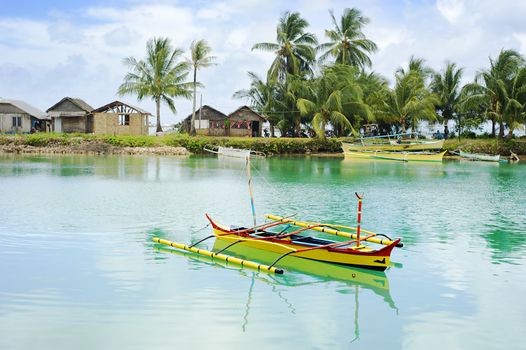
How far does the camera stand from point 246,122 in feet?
187

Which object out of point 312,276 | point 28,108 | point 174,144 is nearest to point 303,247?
point 312,276

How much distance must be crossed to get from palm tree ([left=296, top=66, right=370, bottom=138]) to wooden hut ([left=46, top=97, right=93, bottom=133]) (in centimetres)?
2025

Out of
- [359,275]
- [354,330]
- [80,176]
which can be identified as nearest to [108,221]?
[359,275]

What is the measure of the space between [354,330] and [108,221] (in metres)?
9.30

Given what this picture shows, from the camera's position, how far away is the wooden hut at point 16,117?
5572cm

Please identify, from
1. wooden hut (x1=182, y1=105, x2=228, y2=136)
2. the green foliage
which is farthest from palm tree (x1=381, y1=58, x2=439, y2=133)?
the green foliage

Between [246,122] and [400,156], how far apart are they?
50.1ft

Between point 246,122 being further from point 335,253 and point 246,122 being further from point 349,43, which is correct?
point 335,253

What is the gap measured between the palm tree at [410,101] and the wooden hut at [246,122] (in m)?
11.6

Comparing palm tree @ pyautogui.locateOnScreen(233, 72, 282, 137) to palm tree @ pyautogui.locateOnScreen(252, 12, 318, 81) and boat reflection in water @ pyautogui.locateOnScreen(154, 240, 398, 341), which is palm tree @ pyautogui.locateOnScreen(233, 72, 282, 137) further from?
boat reflection in water @ pyautogui.locateOnScreen(154, 240, 398, 341)

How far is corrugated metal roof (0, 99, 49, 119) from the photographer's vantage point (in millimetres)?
55931

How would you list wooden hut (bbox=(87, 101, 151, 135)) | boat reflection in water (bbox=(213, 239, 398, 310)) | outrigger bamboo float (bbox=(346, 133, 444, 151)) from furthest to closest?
wooden hut (bbox=(87, 101, 151, 135)) → outrigger bamboo float (bbox=(346, 133, 444, 151)) → boat reflection in water (bbox=(213, 239, 398, 310))

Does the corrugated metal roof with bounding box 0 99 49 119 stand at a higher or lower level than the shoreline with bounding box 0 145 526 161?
higher

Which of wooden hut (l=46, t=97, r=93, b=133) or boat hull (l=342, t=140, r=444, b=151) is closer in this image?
boat hull (l=342, t=140, r=444, b=151)
